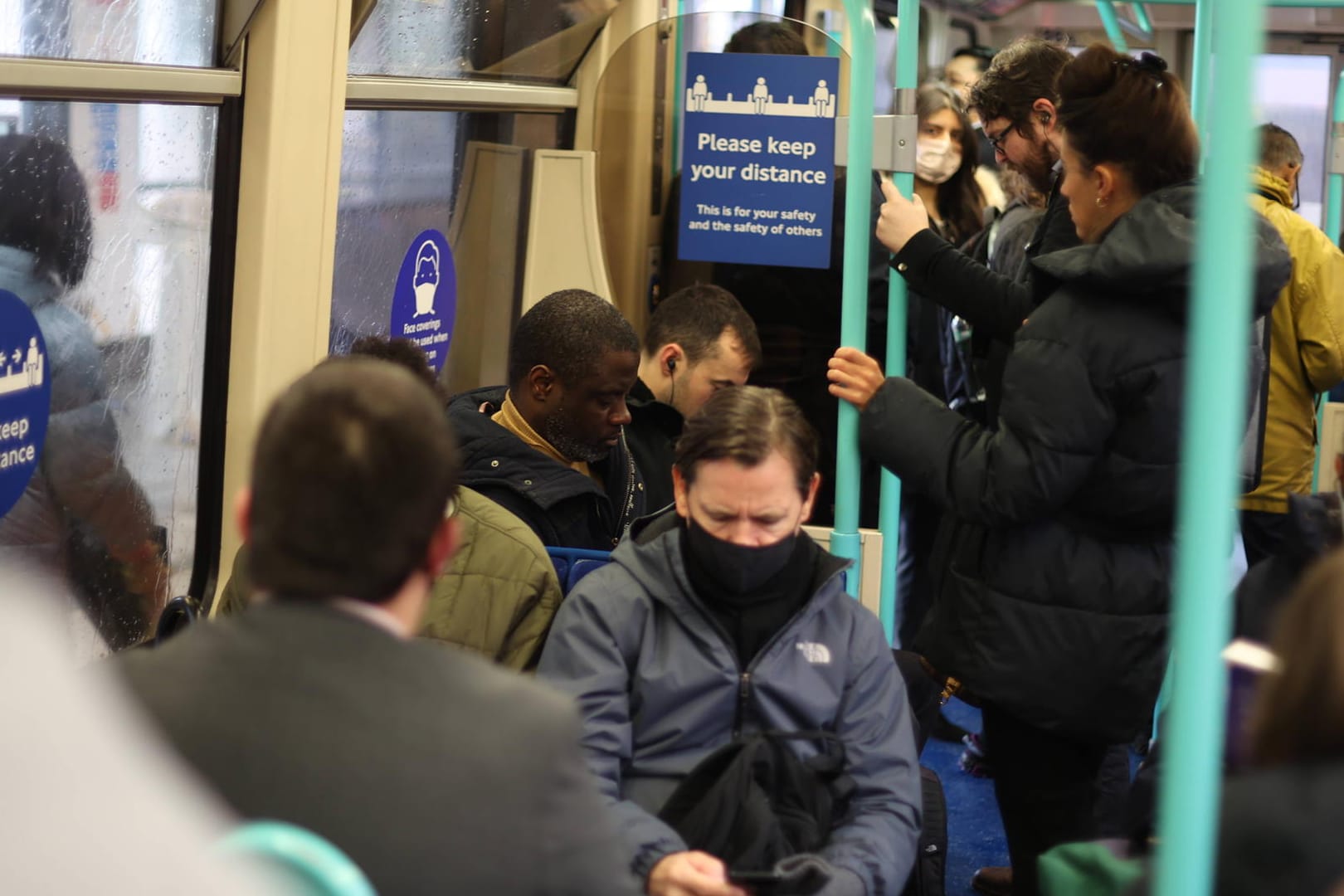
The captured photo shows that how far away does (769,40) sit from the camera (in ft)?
15.0

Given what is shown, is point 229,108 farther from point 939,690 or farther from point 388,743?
point 388,743

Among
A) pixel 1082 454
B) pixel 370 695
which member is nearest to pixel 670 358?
pixel 1082 454

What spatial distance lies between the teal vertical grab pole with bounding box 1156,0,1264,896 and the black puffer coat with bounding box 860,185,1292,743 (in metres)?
0.88

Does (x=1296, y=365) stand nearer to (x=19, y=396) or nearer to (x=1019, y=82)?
(x=1019, y=82)

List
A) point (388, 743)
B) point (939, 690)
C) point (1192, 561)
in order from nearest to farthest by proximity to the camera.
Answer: point (388, 743) → point (1192, 561) → point (939, 690)

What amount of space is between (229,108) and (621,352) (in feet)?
2.96

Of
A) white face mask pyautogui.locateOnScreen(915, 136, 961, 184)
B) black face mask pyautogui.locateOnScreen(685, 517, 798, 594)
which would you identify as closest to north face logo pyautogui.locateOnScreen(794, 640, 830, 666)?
black face mask pyautogui.locateOnScreen(685, 517, 798, 594)

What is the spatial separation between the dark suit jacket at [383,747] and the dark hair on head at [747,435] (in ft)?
3.42

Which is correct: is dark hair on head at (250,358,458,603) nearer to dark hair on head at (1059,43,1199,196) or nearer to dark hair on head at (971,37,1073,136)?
dark hair on head at (1059,43,1199,196)

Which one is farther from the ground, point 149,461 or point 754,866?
point 149,461


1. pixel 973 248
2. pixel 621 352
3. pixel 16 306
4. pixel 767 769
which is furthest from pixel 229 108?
pixel 973 248

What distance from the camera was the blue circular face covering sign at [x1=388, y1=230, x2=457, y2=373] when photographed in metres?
4.03

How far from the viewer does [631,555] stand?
8.48ft

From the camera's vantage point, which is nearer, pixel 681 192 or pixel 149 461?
pixel 149 461
